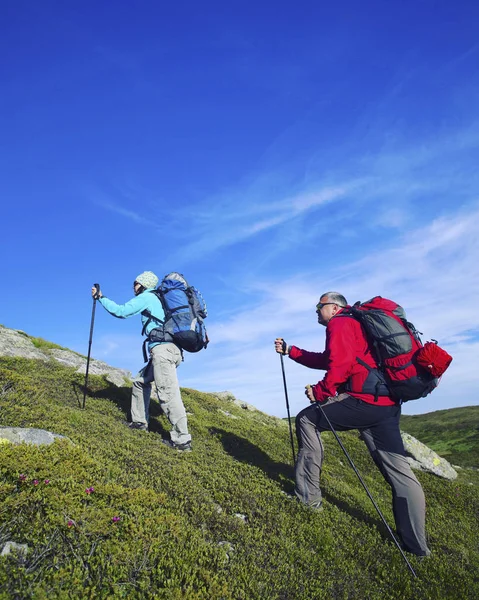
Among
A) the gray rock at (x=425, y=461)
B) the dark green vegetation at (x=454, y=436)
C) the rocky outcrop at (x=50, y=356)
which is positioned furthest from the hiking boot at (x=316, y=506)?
the dark green vegetation at (x=454, y=436)

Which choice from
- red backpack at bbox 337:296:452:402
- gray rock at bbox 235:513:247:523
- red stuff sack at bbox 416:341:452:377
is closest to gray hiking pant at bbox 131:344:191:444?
gray rock at bbox 235:513:247:523

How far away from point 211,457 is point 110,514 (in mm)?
5100

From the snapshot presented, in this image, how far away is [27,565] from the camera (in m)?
4.21

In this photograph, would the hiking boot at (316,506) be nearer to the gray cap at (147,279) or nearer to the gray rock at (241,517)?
the gray rock at (241,517)

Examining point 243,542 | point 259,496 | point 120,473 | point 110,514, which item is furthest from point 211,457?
point 110,514

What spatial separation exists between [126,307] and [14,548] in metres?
Answer: 6.37

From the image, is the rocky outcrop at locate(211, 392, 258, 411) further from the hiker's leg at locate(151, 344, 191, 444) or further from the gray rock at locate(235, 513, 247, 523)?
the gray rock at locate(235, 513, 247, 523)

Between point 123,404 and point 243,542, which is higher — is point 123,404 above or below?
above

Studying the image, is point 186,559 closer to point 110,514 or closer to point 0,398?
point 110,514

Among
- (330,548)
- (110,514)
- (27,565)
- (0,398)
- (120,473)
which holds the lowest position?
(330,548)

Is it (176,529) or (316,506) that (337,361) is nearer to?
(316,506)

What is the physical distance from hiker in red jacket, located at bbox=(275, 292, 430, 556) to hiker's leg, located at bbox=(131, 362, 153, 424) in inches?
187

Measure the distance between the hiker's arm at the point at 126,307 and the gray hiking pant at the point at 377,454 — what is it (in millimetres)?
4907

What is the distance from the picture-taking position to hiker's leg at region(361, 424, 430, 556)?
22.9 feet
